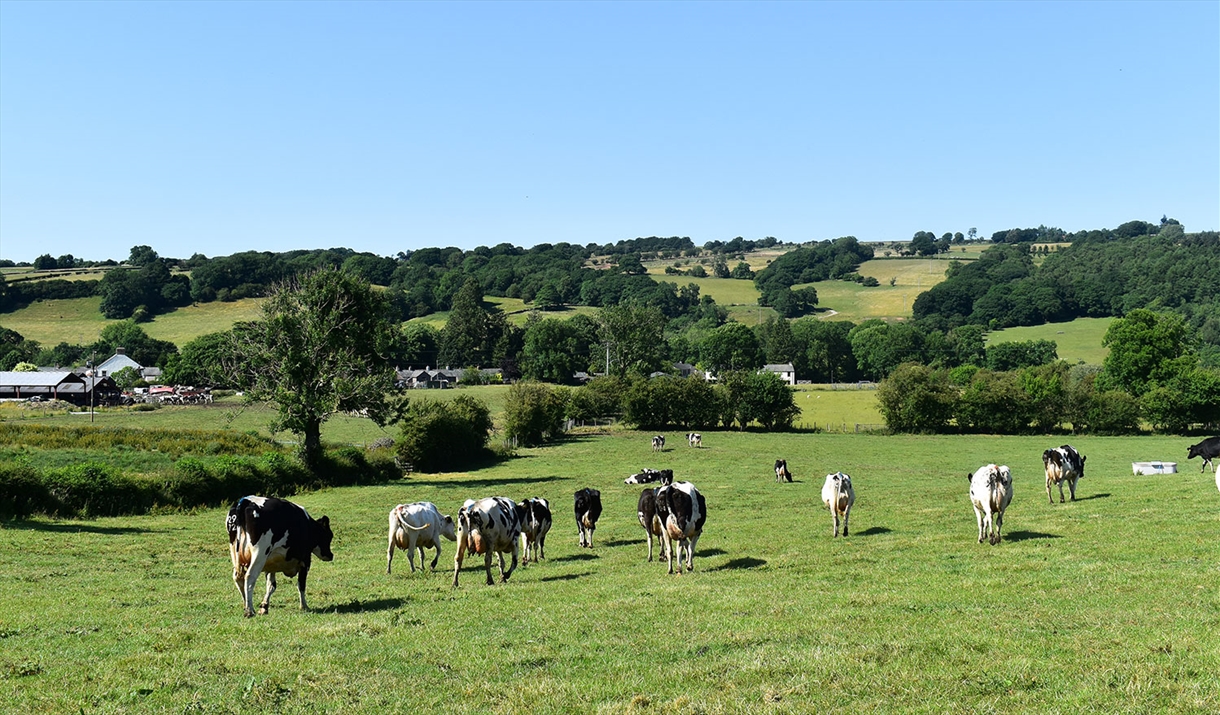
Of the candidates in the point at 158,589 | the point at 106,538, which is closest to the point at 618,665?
the point at 158,589

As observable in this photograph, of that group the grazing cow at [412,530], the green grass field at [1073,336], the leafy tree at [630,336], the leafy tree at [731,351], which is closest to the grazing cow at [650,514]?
the grazing cow at [412,530]

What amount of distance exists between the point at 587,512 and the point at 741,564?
630cm

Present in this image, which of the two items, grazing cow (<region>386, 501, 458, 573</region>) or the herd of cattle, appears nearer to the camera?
the herd of cattle

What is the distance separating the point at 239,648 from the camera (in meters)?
12.5

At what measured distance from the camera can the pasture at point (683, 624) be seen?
32.8ft

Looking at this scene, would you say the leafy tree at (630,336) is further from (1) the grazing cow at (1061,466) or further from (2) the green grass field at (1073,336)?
(1) the grazing cow at (1061,466)

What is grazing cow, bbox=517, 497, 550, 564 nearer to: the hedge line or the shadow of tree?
the shadow of tree

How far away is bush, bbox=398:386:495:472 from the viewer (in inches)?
2394

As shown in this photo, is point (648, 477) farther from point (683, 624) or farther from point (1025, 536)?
point (683, 624)

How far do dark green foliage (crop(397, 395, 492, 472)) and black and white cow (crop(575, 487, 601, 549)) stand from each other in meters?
33.6

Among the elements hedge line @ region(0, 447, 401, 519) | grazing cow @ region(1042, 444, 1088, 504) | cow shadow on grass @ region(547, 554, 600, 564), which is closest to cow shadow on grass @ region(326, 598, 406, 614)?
cow shadow on grass @ region(547, 554, 600, 564)

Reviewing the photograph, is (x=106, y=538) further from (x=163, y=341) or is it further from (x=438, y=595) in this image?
(x=163, y=341)

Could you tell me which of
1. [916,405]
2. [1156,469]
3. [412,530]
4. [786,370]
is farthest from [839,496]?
[786,370]

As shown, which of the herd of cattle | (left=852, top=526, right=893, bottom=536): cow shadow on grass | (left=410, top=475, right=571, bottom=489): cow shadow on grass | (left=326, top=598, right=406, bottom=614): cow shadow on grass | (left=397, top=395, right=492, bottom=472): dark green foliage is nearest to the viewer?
the herd of cattle
